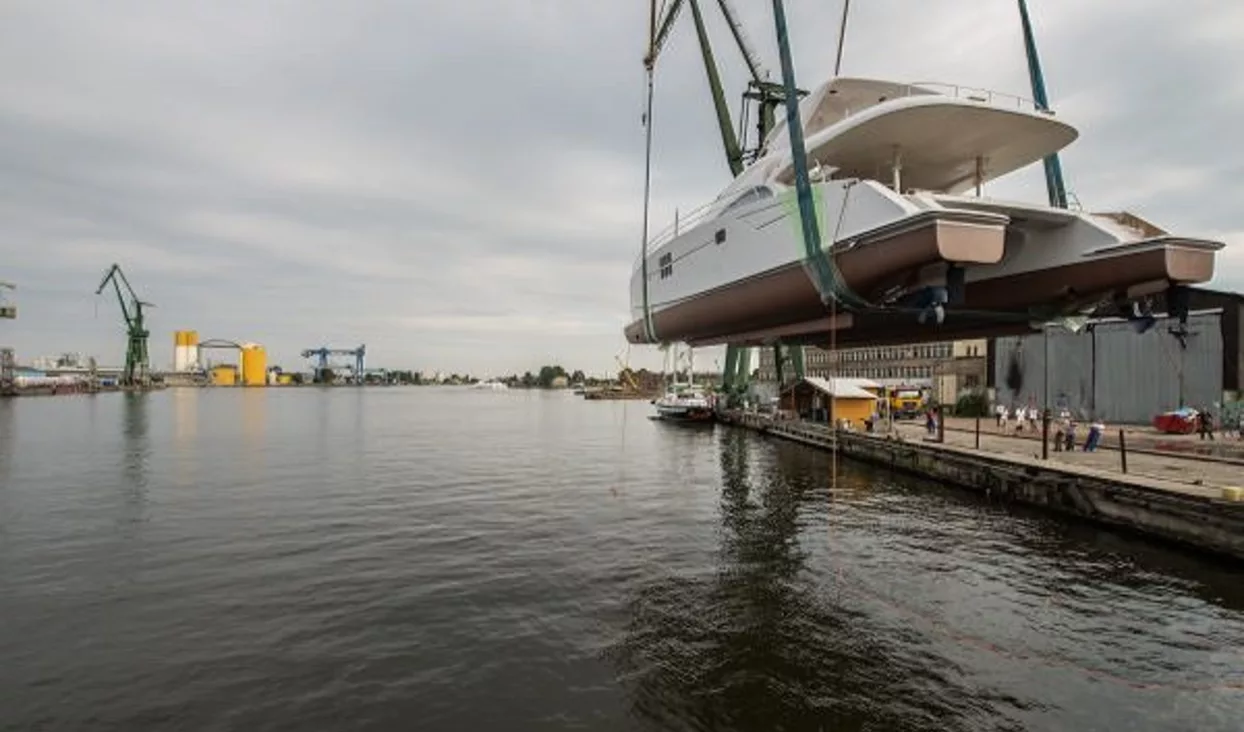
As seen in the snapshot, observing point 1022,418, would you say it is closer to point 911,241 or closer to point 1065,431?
point 1065,431

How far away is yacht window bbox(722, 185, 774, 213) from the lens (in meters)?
17.2

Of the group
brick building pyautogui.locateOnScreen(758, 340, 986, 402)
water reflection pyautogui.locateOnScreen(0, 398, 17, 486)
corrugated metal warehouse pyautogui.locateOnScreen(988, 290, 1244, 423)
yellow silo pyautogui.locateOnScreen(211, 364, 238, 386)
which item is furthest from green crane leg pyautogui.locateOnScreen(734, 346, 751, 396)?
yellow silo pyautogui.locateOnScreen(211, 364, 238, 386)

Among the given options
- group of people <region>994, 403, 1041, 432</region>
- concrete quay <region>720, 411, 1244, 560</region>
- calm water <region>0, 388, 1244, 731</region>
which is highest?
group of people <region>994, 403, 1041, 432</region>

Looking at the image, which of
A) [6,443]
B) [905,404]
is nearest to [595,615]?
[6,443]

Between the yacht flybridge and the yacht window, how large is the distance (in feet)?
0.16

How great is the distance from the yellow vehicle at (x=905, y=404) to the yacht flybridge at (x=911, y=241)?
31.2 metres

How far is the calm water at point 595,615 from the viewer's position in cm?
792

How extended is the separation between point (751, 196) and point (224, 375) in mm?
207650

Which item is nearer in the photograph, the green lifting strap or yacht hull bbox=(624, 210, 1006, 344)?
yacht hull bbox=(624, 210, 1006, 344)

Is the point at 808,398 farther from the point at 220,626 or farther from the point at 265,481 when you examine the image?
the point at 220,626

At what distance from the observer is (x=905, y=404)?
167 feet

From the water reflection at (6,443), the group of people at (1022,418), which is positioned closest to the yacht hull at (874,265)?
the group of people at (1022,418)

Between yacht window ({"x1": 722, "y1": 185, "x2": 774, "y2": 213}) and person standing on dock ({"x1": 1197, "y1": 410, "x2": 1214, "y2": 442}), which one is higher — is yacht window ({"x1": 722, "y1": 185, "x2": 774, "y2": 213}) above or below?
above

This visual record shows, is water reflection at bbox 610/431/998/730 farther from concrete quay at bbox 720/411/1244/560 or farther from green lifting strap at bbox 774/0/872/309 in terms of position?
concrete quay at bbox 720/411/1244/560
